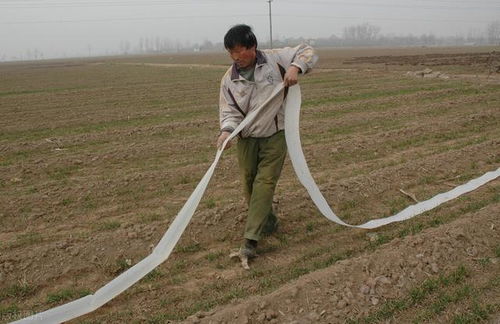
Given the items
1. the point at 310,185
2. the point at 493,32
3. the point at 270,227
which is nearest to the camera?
the point at 310,185

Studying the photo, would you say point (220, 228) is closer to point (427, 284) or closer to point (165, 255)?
point (165, 255)

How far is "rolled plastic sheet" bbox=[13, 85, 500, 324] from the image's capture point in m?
3.05

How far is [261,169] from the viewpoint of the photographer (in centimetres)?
375

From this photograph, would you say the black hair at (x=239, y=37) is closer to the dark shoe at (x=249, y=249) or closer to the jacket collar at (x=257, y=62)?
the jacket collar at (x=257, y=62)

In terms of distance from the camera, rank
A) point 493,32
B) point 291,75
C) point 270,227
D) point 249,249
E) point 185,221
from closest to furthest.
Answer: point 291,75, point 185,221, point 249,249, point 270,227, point 493,32

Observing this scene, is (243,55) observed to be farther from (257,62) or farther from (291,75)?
(291,75)

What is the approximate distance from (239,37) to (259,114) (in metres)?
0.66

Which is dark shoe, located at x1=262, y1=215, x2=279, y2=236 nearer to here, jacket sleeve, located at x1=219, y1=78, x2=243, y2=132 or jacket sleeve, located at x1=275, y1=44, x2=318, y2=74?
jacket sleeve, located at x1=219, y1=78, x2=243, y2=132

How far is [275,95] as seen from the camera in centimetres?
361

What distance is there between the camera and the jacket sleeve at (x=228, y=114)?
3.67 metres

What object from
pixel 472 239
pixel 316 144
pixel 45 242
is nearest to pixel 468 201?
pixel 472 239

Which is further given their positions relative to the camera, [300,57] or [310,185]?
[310,185]

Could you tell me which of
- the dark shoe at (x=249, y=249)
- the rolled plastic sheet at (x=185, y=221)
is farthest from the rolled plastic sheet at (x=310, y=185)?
the dark shoe at (x=249, y=249)

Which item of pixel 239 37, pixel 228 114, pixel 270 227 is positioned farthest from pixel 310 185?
pixel 239 37
